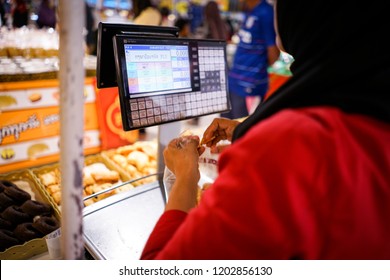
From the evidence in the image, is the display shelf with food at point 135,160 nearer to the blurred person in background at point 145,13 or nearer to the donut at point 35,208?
the donut at point 35,208

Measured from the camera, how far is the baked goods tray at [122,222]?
1.19 meters

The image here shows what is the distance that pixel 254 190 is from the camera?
0.59 metres

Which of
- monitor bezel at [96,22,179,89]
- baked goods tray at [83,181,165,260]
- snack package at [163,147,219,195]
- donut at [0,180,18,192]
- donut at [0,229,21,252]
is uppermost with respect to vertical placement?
monitor bezel at [96,22,179,89]

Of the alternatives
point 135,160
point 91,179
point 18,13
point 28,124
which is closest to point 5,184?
point 91,179

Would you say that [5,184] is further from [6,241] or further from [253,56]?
[253,56]

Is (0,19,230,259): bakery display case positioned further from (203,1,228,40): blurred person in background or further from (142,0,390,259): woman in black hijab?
(203,1,228,40): blurred person in background

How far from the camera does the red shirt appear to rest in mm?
577

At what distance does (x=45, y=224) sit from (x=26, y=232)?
8cm

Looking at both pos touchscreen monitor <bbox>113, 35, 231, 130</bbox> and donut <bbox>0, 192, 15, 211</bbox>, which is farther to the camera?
donut <bbox>0, 192, 15, 211</bbox>

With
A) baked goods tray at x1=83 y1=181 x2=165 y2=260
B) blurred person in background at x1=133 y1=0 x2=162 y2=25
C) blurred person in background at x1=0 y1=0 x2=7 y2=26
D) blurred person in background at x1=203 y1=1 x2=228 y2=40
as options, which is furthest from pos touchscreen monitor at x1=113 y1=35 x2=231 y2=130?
blurred person in background at x1=0 y1=0 x2=7 y2=26

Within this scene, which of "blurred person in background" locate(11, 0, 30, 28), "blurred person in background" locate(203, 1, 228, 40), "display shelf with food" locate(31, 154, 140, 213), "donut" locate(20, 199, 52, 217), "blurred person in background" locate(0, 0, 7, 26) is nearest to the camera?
"donut" locate(20, 199, 52, 217)

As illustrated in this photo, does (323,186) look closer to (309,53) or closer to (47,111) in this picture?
(309,53)

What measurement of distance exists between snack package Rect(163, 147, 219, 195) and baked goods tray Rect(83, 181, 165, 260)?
17cm

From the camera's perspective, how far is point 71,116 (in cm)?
58
